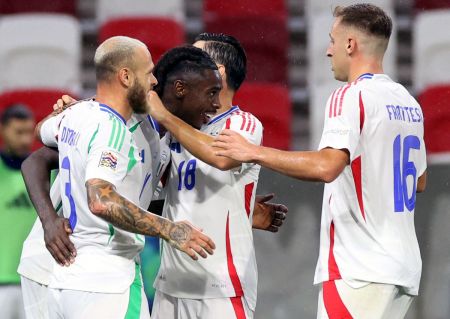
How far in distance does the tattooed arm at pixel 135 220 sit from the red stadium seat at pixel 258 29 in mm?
3564

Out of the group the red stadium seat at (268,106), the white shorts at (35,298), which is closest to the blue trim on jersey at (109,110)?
the white shorts at (35,298)

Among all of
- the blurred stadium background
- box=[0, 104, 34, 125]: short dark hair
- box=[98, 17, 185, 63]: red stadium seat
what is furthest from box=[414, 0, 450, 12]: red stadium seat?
box=[0, 104, 34, 125]: short dark hair

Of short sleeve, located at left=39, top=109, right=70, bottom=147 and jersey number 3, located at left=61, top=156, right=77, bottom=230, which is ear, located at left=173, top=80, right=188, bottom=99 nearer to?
short sleeve, located at left=39, top=109, right=70, bottom=147

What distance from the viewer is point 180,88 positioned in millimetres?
3773

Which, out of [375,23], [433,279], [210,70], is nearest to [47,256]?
[210,70]

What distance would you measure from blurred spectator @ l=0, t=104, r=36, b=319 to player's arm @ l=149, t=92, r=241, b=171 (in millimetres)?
2069

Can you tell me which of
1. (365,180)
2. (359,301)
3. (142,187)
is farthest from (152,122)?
(359,301)

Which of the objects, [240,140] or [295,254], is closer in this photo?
[240,140]

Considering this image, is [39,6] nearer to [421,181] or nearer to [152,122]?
[152,122]

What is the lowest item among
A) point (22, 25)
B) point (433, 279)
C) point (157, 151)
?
point (433, 279)

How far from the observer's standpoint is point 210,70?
12.4ft

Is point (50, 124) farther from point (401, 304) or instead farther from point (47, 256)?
point (401, 304)

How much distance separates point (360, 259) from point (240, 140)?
0.56 meters

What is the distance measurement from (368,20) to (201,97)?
66 centimetres
